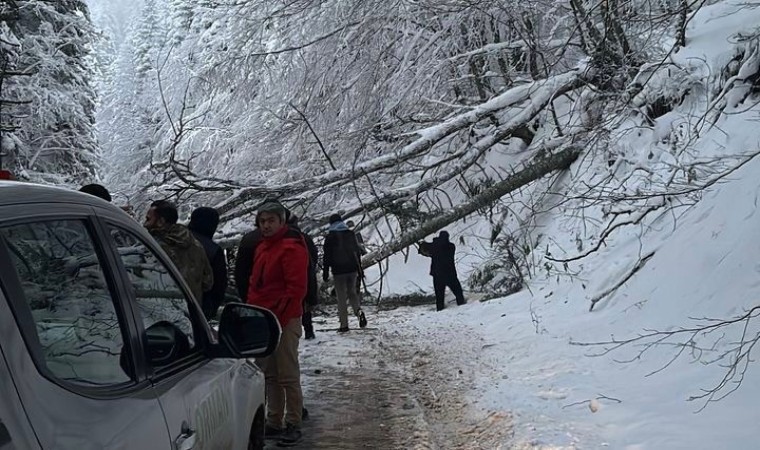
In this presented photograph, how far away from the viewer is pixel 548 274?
11773mm

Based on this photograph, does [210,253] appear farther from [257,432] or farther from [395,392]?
[257,432]

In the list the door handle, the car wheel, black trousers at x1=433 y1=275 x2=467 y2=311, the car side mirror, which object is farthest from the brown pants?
black trousers at x1=433 y1=275 x2=467 y2=311

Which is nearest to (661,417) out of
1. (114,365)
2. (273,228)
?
(273,228)

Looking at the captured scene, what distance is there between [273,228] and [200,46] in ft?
31.1

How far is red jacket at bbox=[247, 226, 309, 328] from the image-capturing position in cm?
573

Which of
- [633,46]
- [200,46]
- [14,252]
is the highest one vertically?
[200,46]

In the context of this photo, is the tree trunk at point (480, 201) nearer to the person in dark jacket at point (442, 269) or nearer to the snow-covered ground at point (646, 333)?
the snow-covered ground at point (646, 333)

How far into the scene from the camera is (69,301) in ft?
6.66

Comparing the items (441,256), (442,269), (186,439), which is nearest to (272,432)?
(186,439)

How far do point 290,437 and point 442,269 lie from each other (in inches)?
335

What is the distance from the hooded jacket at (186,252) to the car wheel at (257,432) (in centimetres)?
187

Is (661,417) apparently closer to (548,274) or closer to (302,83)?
(548,274)

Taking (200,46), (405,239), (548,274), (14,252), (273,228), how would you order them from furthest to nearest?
(200,46), (548,274), (405,239), (273,228), (14,252)

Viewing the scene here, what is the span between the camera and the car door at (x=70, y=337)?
1555 millimetres
